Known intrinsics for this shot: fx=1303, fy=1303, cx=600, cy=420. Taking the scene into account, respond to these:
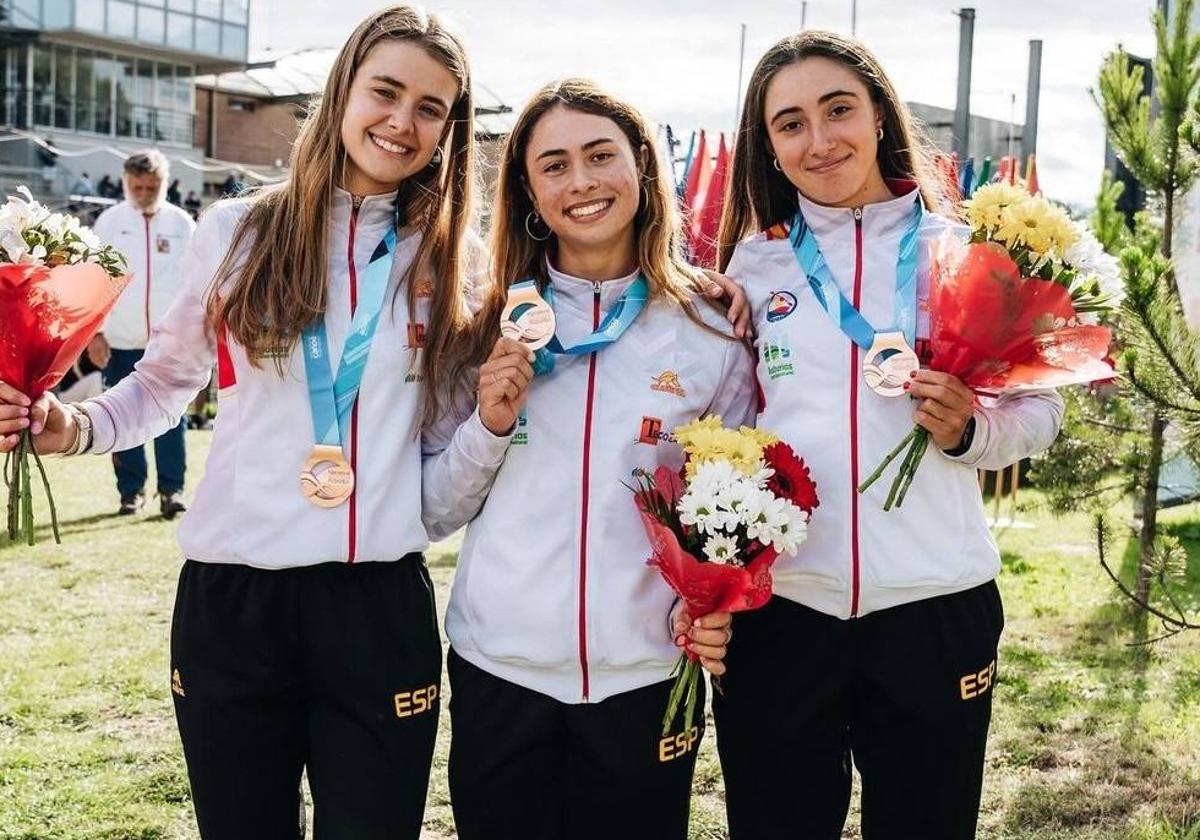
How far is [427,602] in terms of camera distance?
8.72 feet

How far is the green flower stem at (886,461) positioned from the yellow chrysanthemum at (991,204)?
428mm

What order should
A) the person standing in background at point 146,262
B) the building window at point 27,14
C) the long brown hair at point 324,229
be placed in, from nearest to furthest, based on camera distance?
the long brown hair at point 324,229 → the person standing in background at point 146,262 → the building window at point 27,14

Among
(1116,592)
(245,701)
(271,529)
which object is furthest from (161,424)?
(1116,592)

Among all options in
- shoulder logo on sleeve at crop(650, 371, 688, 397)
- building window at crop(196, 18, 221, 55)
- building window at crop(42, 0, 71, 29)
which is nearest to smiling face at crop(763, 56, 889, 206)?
shoulder logo on sleeve at crop(650, 371, 688, 397)

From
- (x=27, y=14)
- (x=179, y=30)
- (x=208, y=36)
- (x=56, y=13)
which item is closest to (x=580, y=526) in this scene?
(x=56, y=13)

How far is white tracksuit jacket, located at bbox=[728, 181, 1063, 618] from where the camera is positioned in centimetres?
259

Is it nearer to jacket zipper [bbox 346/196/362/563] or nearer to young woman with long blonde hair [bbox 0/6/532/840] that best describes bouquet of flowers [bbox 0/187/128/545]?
young woman with long blonde hair [bbox 0/6/532/840]

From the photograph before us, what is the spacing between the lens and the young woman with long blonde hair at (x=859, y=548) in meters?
2.59

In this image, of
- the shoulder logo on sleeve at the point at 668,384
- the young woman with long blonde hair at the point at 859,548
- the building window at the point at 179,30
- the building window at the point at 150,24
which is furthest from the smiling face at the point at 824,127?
the building window at the point at 179,30

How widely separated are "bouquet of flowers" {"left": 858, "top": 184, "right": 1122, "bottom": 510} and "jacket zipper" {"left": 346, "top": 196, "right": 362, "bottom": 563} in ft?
3.26

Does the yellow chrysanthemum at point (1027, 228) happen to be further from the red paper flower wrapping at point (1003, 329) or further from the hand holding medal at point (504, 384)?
the hand holding medal at point (504, 384)

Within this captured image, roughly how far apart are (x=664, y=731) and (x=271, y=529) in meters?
0.87

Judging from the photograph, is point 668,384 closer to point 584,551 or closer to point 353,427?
point 584,551

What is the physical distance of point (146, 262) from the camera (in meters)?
8.20
